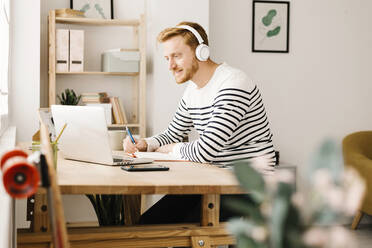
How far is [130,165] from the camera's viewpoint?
189cm

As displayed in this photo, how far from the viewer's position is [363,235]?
4.04 m

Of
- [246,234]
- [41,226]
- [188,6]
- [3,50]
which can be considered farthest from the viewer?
[188,6]

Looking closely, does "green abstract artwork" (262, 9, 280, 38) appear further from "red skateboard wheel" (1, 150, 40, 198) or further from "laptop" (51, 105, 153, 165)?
"red skateboard wheel" (1, 150, 40, 198)

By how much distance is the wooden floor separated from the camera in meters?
3.74

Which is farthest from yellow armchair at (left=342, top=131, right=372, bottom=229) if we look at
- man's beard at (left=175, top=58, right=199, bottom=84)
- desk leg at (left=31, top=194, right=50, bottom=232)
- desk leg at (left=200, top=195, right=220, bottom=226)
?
desk leg at (left=31, top=194, right=50, bottom=232)

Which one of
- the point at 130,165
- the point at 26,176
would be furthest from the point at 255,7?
the point at 26,176

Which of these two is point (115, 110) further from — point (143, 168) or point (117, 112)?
point (143, 168)

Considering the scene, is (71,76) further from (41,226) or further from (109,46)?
(41,226)

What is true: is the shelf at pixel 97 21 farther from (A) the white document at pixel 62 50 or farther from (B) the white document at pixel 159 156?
A: (B) the white document at pixel 159 156

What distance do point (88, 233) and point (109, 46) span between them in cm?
283

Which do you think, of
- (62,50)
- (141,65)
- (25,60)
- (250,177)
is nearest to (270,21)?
(141,65)

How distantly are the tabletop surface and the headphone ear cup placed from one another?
0.66m

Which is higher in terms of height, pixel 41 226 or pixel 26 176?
pixel 26 176

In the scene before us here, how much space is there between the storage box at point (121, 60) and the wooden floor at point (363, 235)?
219 cm
